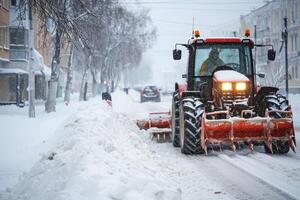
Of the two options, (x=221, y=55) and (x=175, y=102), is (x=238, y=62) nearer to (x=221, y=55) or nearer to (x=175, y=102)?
(x=221, y=55)

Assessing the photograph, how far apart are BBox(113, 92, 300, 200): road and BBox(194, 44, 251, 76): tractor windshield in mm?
2103

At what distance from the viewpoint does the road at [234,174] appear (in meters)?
6.56

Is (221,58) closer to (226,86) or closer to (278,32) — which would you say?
(226,86)

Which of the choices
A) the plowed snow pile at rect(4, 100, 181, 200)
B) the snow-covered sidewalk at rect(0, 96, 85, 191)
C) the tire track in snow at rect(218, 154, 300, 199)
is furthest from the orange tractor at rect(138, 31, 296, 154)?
the snow-covered sidewalk at rect(0, 96, 85, 191)

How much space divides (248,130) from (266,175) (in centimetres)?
210

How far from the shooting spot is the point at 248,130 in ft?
31.6

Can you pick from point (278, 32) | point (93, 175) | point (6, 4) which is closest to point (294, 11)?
point (278, 32)

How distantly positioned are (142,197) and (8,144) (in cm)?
703

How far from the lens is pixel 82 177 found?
18.6 ft

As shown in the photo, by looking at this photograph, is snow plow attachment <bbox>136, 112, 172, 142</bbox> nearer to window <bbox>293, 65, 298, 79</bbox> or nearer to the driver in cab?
the driver in cab

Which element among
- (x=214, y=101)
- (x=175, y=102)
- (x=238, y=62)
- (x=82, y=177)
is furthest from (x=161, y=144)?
(x=82, y=177)

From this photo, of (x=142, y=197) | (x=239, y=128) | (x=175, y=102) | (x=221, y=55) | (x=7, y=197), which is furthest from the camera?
(x=175, y=102)

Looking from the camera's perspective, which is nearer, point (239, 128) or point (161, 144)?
point (239, 128)

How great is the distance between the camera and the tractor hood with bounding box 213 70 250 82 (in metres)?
10.3
